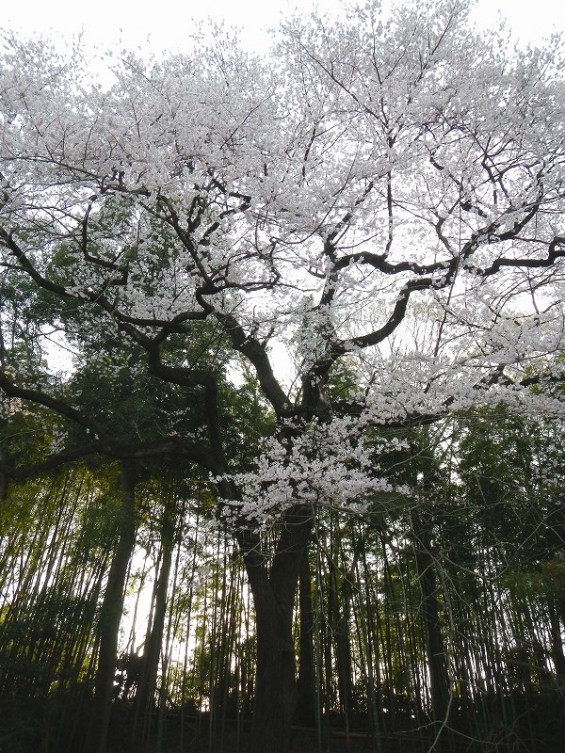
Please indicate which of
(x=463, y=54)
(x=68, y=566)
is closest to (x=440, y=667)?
(x=68, y=566)

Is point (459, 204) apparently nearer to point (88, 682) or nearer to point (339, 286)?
point (339, 286)

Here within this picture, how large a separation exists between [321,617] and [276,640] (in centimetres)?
90

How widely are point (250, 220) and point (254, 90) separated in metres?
1.26

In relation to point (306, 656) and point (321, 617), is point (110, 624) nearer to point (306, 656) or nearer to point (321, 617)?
point (321, 617)

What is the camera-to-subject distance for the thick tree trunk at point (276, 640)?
4.20 m

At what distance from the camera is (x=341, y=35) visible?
4973 mm

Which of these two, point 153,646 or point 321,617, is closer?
point 321,617

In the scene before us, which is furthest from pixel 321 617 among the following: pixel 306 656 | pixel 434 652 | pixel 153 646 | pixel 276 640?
pixel 306 656

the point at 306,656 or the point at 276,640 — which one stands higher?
the point at 306,656

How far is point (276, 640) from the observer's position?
4.46 metres

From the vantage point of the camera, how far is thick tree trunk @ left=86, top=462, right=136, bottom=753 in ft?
18.7

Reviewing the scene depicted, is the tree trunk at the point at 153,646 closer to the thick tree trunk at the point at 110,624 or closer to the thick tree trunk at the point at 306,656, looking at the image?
the thick tree trunk at the point at 110,624

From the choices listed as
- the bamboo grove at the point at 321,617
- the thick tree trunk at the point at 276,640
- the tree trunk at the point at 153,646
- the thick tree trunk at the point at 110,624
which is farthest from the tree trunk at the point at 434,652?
the thick tree trunk at the point at 110,624

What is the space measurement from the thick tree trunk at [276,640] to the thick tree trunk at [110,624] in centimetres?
184
